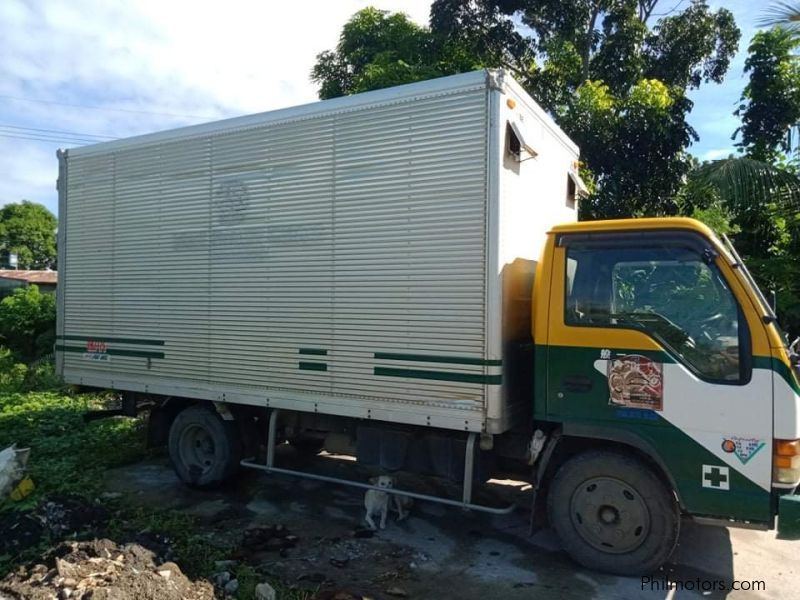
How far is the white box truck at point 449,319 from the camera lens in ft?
13.4

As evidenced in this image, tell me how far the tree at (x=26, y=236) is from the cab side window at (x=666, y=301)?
51852mm

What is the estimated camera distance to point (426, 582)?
4391 millimetres

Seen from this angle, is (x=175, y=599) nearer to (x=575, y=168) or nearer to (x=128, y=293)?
(x=128, y=293)

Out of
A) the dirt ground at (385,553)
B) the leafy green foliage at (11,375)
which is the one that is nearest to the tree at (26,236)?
the leafy green foliage at (11,375)

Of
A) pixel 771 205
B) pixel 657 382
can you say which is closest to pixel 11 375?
pixel 657 382

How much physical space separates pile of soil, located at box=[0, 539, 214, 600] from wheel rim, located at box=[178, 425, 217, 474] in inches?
83.2

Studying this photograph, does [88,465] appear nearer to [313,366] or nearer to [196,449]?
[196,449]

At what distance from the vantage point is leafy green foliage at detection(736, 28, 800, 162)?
10.2 m

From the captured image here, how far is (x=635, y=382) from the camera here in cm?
422

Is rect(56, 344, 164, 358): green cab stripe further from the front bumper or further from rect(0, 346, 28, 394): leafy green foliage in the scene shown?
rect(0, 346, 28, 394): leafy green foliage

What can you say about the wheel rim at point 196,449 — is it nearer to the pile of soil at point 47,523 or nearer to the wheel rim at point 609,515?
the pile of soil at point 47,523

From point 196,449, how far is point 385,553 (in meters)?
2.61

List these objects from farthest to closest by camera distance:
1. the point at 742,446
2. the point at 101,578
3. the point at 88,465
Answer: the point at 88,465, the point at 742,446, the point at 101,578

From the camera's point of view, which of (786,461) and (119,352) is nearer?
(786,461)
